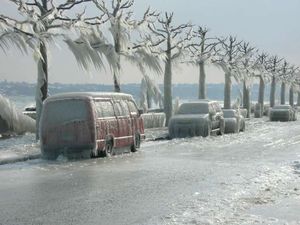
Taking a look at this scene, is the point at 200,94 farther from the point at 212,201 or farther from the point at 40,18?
the point at 212,201

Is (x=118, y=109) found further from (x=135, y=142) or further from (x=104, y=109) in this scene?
(x=135, y=142)

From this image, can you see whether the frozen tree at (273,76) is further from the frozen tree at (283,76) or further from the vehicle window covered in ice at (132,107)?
the vehicle window covered in ice at (132,107)

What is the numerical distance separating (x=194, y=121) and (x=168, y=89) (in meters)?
9.92

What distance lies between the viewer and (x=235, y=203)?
10266 millimetres

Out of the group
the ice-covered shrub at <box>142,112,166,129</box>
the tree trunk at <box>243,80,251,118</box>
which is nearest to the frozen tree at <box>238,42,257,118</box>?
the tree trunk at <box>243,80,251,118</box>

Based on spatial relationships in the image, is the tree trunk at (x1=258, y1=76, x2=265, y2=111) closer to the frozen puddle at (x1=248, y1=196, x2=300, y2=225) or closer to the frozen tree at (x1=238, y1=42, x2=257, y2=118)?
the frozen tree at (x1=238, y1=42, x2=257, y2=118)

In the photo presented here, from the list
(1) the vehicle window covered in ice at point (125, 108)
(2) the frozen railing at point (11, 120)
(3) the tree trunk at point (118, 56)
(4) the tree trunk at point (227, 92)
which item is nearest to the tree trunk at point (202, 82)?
(4) the tree trunk at point (227, 92)

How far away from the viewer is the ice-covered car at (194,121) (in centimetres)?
3002

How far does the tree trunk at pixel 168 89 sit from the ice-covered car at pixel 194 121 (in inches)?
299

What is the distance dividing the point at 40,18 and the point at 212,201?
15796 millimetres

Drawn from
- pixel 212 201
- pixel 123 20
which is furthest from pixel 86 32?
pixel 212 201

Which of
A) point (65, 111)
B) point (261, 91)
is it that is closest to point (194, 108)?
point (65, 111)

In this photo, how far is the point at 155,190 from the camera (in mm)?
12078

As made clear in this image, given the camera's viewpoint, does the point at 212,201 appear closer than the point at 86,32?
Yes
